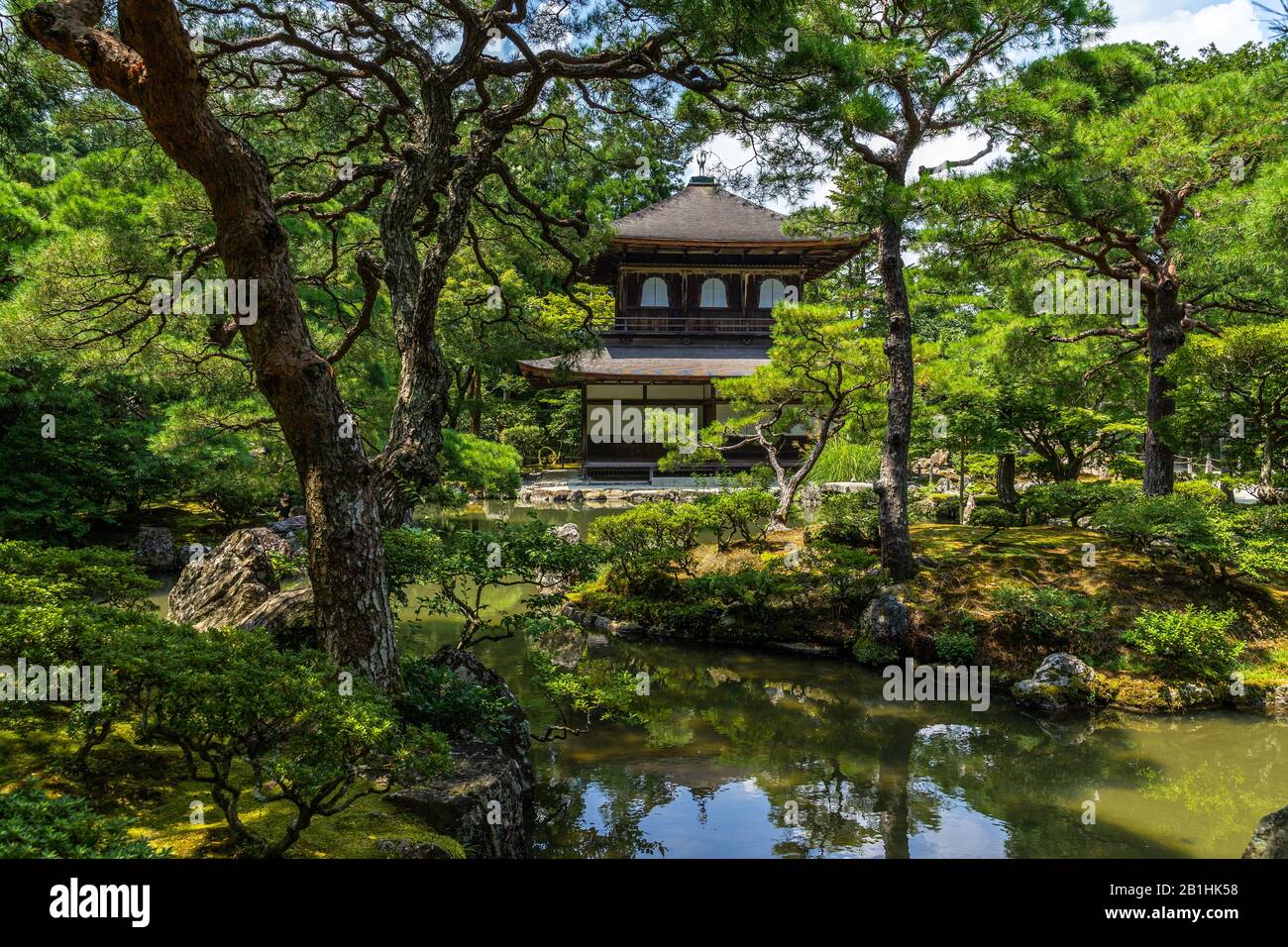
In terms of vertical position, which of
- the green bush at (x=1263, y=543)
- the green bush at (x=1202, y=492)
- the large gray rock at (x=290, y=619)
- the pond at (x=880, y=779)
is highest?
the green bush at (x=1202, y=492)

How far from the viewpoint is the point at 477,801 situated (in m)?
4.03

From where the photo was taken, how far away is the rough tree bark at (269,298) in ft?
11.0

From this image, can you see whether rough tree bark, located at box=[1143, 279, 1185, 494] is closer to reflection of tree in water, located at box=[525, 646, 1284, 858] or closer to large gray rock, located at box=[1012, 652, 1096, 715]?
large gray rock, located at box=[1012, 652, 1096, 715]

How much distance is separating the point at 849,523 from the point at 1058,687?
358 cm

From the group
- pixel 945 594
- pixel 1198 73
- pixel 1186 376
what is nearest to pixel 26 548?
pixel 945 594

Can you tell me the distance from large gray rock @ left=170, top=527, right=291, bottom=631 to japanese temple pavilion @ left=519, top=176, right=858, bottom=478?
42.1ft

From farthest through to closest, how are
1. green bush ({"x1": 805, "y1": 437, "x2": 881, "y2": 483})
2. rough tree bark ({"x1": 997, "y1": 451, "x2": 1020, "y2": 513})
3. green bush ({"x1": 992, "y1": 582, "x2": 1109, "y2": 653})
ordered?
1. green bush ({"x1": 805, "y1": 437, "x2": 881, "y2": 483})
2. rough tree bark ({"x1": 997, "y1": 451, "x2": 1020, "y2": 513})
3. green bush ({"x1": 992, "y1": 582, "x2": 1109, "y2": 653})

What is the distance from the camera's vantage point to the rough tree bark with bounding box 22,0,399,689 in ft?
11.0

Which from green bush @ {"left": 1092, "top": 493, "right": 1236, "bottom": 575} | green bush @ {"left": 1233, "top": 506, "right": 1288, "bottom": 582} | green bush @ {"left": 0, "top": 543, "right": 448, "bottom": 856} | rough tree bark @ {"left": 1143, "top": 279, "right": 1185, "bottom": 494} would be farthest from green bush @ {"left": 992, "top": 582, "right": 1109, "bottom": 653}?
green bush @ {"left": 0, "top": 543, "right": 448, "bottom": 856}

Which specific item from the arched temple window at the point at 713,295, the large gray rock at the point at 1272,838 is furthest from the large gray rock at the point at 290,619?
the arched temple window at the point at 713,295

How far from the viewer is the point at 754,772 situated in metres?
5.79

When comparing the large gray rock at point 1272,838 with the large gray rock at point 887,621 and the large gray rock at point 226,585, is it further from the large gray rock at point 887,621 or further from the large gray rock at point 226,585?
the large gray rock at point 226,585

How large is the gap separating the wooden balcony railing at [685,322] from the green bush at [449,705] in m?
18.9

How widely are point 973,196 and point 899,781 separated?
18.6 ft
